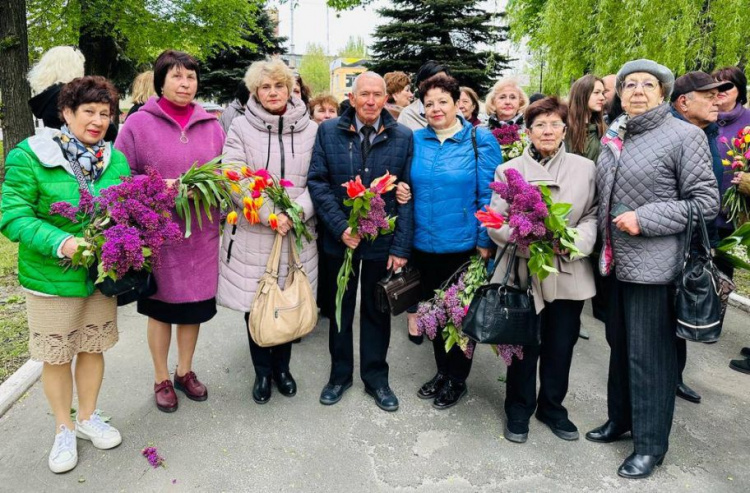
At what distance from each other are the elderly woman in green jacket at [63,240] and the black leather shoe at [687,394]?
12.7ft

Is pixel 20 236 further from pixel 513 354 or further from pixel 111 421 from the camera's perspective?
pixel 513 354

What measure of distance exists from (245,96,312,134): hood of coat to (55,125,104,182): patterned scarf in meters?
0.93

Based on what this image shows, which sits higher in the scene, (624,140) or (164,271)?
(624,140)

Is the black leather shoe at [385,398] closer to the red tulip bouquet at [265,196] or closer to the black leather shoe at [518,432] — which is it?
the black leather shoe at [518,432]

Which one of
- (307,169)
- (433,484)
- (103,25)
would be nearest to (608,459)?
(433,484)

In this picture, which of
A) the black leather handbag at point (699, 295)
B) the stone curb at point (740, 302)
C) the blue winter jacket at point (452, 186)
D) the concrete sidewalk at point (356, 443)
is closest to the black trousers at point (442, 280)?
the blue winter jacket at point (452, 186)

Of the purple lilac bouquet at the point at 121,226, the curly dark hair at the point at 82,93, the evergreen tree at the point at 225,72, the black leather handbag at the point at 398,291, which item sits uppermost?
the evergreen tree at the point at 225,72

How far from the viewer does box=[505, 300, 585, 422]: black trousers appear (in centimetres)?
325

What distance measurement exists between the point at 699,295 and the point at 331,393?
7.83ft

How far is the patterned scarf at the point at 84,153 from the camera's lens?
9.34ft

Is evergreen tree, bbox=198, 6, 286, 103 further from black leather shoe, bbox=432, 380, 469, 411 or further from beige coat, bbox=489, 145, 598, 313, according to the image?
beige coat, bbox=489, 145, 598, 313

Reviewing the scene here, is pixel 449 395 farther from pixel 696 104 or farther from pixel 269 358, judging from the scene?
pixel 696 104

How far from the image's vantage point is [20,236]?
2.71m

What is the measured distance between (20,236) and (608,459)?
349cm
